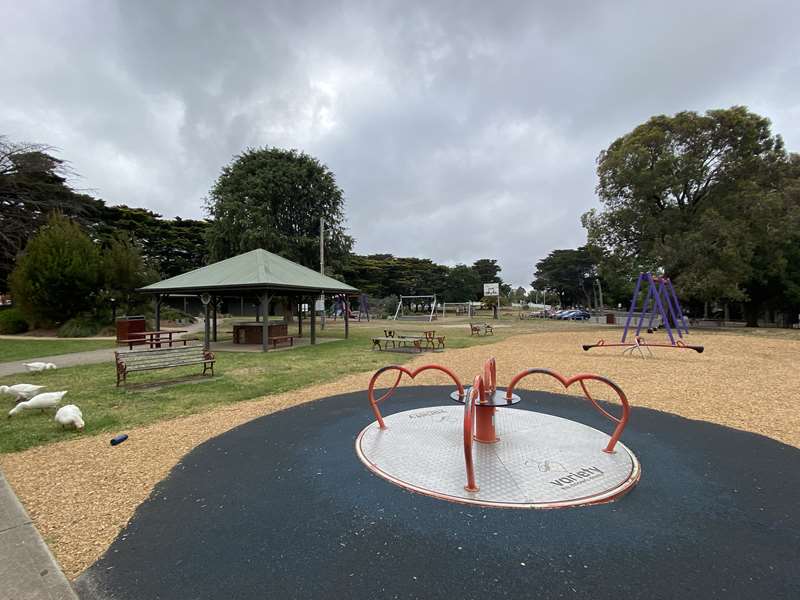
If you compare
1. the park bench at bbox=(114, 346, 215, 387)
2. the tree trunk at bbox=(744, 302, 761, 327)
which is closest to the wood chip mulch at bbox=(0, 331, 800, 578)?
the park bench at bbox=(114, 346, 215, 387)

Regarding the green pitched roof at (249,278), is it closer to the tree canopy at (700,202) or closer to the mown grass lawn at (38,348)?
the mown grass lawn at (38,348)

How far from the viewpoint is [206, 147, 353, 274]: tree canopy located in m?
27.3

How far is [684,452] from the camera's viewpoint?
14.3 ft

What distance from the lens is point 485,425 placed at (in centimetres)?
451

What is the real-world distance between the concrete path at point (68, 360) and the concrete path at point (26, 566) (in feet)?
29.7

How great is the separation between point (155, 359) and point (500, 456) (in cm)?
725

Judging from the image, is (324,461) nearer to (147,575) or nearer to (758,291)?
(147,575)

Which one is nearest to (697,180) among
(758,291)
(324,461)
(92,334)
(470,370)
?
(758,291)

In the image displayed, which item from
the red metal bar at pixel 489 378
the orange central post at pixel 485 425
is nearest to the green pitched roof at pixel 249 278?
the red metal bar at pixel 489 378

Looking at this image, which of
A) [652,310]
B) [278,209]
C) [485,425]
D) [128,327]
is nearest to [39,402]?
[485,425]

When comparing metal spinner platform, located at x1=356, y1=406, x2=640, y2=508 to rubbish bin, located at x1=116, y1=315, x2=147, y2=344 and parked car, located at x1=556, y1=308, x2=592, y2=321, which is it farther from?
parked car, located at x1=556, y1=308, x2=592, y2=321

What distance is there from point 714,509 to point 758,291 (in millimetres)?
36028

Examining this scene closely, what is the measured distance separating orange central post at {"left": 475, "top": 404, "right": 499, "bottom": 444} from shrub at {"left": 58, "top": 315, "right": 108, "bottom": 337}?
22479mm

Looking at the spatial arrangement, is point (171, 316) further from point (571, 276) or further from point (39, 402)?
point (571, 276)
